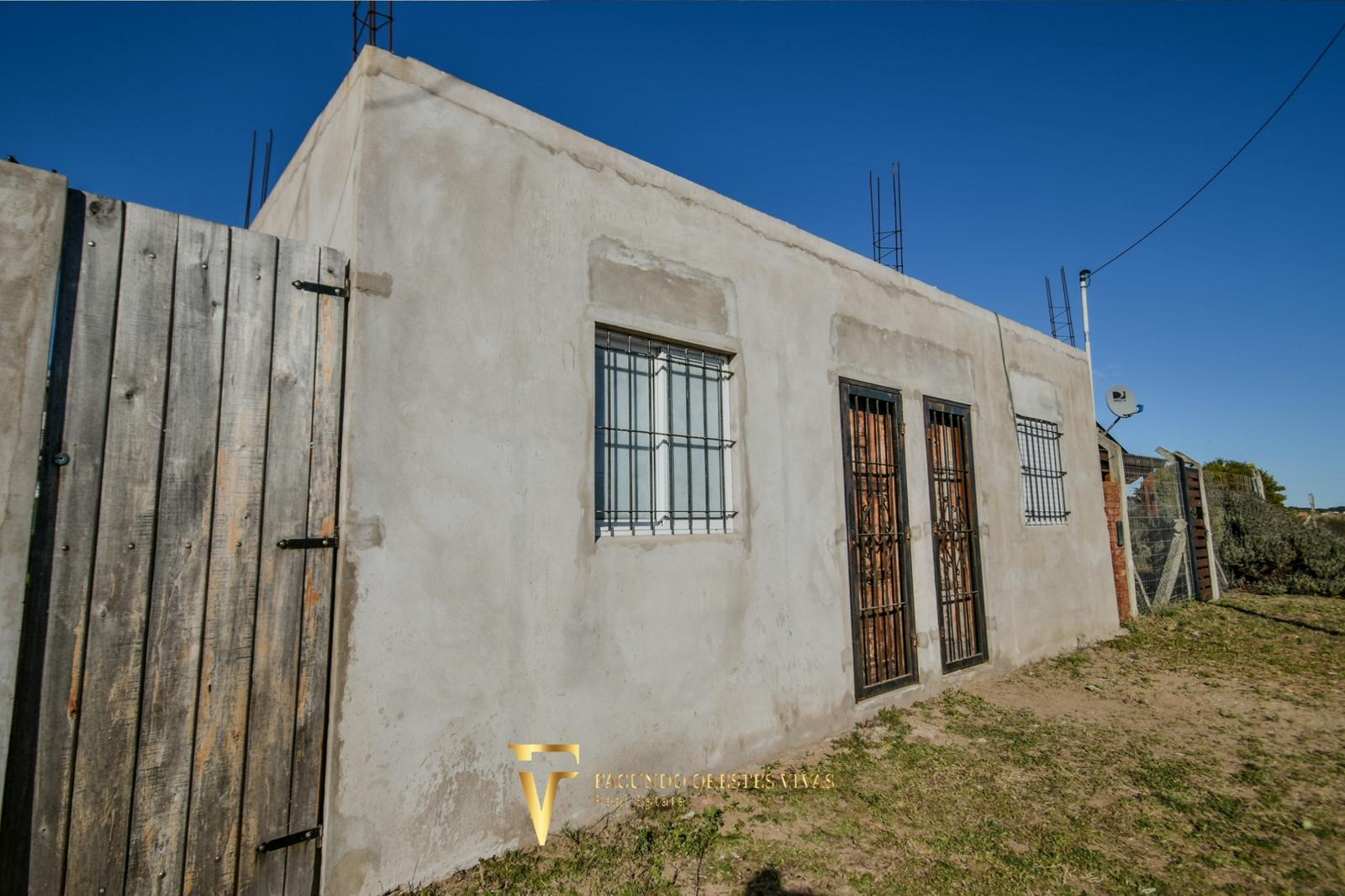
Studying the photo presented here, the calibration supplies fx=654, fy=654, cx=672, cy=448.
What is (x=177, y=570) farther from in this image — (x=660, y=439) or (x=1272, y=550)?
(x=1272, y=550)

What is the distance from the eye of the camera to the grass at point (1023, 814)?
284 centimetres

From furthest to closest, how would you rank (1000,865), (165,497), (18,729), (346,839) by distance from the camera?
(1000,865) → (346,839) → (165,497) → (18,729)

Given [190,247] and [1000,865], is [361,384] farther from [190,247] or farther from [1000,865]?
[1000,865]

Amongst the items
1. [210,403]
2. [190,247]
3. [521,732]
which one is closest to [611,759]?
[521,732]

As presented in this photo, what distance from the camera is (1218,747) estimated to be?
4414 millimetres

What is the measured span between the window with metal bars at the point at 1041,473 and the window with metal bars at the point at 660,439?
171 inches

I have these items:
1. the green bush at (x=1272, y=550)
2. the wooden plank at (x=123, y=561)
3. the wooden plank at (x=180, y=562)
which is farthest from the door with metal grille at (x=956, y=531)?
the green bush at (x=1272, y=550)

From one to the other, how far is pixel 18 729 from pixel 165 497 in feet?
2.61

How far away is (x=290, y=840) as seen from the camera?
2.48 metres

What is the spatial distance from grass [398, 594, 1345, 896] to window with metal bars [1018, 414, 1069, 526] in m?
2.14

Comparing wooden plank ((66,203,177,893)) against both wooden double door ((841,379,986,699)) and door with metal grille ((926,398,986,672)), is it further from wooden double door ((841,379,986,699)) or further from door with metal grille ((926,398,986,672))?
door with metal grille ((926,398,986,672))

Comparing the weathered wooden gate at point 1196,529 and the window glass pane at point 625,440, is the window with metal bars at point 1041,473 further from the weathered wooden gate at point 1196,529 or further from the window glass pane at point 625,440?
the window glass pane at point 625,440

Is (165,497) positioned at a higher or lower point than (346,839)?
higher

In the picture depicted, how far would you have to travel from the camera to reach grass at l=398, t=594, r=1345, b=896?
2.84m
